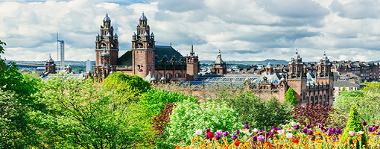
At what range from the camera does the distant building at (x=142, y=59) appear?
83875 mm

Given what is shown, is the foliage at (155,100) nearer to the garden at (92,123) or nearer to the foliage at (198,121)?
the garden at (92,123)

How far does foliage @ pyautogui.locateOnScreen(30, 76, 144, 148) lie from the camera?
914 inches

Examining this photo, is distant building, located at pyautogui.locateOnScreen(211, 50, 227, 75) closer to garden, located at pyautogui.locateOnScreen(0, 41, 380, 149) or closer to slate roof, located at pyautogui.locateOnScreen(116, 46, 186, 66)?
slate roof, located at pyautogui.locateOnScreen(116, 46, 186, 66)

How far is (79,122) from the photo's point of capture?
2338 centimetres

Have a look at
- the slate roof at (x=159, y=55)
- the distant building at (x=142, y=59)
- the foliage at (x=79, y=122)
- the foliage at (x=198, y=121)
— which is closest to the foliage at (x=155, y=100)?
the foliage at (x=198, y=121)

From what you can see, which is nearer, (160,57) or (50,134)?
(50,134)

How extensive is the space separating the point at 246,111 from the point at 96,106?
16232mm

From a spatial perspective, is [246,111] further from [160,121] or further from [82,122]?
[82,122]

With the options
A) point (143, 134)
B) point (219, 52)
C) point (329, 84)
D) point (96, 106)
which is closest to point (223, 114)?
point (143, 134)

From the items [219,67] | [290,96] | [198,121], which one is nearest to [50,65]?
[219,67]

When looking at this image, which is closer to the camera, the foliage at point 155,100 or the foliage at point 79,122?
the foliage at point 79,122

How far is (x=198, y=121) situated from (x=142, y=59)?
196 ft

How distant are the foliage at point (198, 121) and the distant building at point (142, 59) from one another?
55069mm

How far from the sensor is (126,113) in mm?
26578
